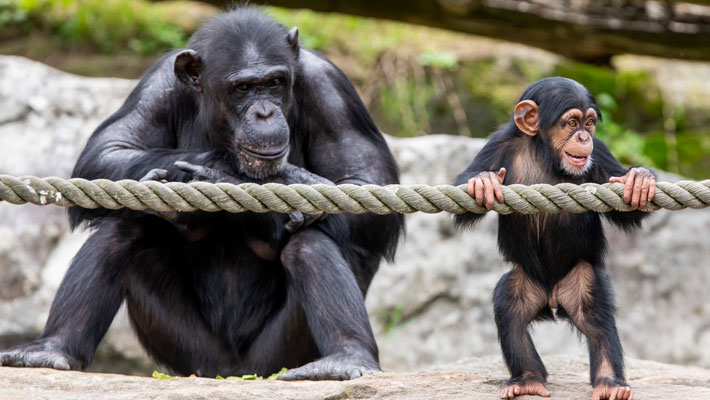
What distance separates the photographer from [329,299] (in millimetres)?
4227

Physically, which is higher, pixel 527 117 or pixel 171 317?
pixel 527 117

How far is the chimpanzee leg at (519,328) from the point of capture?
3.36 meters

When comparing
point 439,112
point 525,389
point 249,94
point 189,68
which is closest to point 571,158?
point 525,389

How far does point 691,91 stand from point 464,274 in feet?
14.6

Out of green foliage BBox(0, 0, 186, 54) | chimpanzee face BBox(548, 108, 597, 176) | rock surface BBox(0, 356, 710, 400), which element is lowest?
rock surface BBox(0, 356, 710, 400)

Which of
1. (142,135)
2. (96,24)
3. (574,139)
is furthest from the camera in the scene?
(96,24)

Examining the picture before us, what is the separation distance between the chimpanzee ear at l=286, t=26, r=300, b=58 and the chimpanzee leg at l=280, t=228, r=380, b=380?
3.19 ft

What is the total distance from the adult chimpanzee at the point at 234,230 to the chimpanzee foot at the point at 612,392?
112 centimetres

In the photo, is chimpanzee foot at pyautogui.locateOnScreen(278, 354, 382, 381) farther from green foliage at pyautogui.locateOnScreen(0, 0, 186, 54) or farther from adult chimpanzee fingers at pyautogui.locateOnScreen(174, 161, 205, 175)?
green foliage at pyautogui.locateOnScreen(0, 0, 186, 54)

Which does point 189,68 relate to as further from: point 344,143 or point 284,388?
point 284,388

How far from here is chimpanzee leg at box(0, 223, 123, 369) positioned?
4.07 metres

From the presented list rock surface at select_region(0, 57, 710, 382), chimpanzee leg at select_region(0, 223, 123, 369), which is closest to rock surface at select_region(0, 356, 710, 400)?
chimpanzee leg at select_region(0, 223, 123, 369)

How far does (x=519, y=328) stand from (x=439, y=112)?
625 centimetres

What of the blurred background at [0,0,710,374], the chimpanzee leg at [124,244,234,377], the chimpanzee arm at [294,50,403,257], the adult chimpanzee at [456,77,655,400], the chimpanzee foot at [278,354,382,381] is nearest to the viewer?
the adult chimpanzee at [456,77,655,400]
